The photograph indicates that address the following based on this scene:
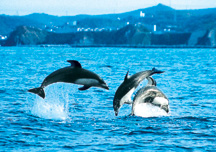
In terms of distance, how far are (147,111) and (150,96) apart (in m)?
1.41

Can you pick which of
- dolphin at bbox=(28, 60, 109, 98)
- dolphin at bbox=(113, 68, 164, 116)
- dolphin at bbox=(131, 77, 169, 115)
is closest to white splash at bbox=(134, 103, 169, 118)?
dolphin at bbox=(131, 77, 169, 115)

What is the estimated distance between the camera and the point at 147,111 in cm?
2278

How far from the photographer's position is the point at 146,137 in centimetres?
1831

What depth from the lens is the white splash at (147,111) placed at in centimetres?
2233

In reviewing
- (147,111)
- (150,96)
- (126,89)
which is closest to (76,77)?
(126,89)

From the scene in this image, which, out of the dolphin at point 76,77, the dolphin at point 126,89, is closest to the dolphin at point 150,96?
the dolphin at point 126,89

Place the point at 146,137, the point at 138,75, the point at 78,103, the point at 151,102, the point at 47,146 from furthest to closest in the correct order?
the point at 78,103, the point at 151,102, the point at 138,75, the point at 146,137, the point at 47,146

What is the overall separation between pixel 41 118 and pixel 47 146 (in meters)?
5.76


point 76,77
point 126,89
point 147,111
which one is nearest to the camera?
point 76,77

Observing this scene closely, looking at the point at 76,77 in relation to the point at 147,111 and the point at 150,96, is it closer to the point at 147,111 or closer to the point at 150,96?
the point at 150,96

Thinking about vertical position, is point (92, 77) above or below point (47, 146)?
above

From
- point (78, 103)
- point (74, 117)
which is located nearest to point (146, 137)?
point (74, 117)

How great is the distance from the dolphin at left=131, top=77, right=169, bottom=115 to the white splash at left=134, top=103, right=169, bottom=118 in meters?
0.35

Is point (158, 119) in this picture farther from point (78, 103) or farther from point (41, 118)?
point (78, 103)
